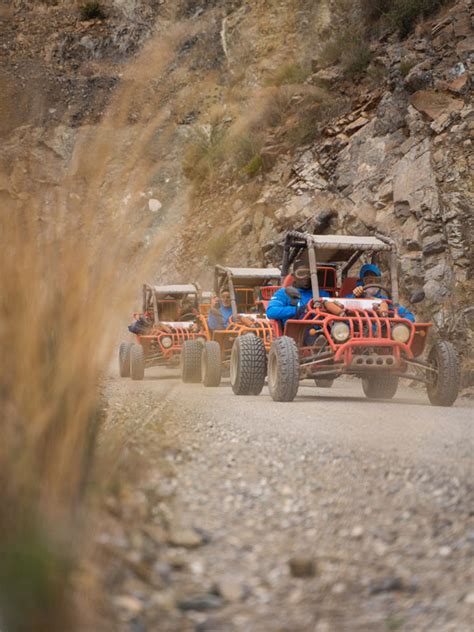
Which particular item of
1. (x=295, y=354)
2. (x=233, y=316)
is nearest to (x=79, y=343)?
(x=295, y=354)

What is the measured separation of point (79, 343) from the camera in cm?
265

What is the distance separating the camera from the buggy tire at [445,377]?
715 centimetres

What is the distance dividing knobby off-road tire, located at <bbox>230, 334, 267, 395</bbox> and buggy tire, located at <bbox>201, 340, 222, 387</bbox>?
2251 millimetres

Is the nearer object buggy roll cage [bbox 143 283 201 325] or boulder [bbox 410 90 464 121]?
boulder [bbox 410 90 464 121]

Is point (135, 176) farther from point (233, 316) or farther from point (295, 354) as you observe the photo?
point (233, 316)

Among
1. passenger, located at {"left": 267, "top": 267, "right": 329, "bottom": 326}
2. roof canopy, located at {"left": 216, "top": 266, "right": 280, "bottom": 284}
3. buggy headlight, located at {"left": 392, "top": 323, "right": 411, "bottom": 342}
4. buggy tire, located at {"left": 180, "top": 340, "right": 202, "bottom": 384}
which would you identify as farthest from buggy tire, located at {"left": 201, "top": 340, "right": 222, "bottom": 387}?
buggy headlight, located at {"left": 392, "top": 323, "right": 411, "bottom": 342}

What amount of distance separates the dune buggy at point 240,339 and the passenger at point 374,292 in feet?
3.60

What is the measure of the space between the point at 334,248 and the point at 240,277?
4.59 metres

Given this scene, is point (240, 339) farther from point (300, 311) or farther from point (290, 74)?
point (290, 74)

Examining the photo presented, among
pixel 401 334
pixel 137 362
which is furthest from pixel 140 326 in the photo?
pixel 401 334

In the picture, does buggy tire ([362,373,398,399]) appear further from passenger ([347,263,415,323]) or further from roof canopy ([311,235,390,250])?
roof canopy ([311,235,390,250])

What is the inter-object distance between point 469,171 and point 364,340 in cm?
631

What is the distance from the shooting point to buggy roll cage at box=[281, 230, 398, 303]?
8406 millimetres

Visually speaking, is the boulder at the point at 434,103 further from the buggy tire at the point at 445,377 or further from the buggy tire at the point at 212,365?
the buggy tire at the point at 445,377
